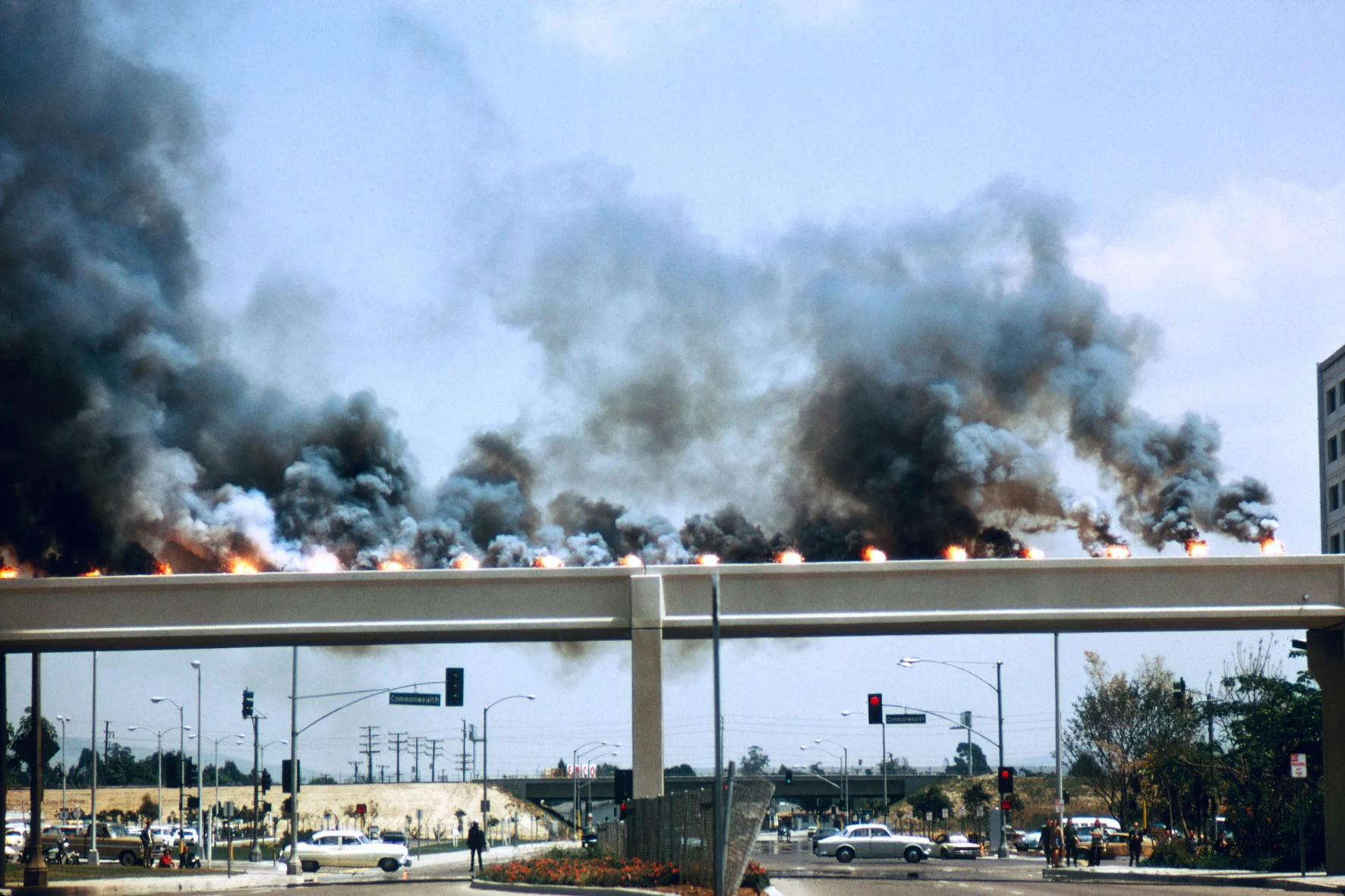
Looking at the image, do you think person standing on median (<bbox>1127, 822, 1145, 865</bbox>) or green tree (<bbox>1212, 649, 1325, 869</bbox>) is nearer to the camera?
green tree (<bbox>1212, 649, 1325, 869</bbox>)

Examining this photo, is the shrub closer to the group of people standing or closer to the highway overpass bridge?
the group of people standing

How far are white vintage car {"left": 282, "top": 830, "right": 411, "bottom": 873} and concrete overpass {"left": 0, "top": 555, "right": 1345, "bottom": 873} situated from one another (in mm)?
31327

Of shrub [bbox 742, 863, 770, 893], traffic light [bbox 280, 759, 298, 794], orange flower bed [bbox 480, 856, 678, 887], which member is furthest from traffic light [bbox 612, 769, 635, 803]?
traffic light [bbox 280, 759, 298, 794]

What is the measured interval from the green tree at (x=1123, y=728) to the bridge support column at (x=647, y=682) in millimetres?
41240

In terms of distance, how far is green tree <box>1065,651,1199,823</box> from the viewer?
2881 inches

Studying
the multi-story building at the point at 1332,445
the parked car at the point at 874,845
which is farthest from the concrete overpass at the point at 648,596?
the multi-story building at the point at 1332,445

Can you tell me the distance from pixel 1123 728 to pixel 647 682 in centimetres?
4622

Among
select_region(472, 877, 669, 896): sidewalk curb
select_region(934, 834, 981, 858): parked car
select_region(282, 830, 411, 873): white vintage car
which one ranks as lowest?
select_region(934, 834, 981, 858): parked car

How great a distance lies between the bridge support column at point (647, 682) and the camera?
36.2 m

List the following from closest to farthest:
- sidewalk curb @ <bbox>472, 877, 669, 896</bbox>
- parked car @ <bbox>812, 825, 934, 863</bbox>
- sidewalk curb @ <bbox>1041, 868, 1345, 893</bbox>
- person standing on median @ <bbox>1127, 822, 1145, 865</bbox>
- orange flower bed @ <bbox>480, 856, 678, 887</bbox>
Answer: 1. sidewalk curb @ <bbox>472, 877, 669, 896</bbox>
2. orange flower bed @ <bbox>480, 856, 678, 887</bbox>
3. sidewalk curb @ <bbox>1041, 868, 1345, 893</bbox>
4. person standing on median @ <bbox>1127, 822, 1145, 865</bbox>
5. parked car @ <bbox>812, 825, 934, 863</bbox>

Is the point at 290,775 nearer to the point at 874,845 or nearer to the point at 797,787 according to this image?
the point at 874,845

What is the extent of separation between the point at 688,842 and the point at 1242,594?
48.9 ft

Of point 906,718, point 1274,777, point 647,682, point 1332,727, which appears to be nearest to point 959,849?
point 906,718

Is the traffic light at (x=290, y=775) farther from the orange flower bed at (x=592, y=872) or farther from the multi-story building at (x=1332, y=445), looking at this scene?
the multi-story building at (x=1332, y=445)
